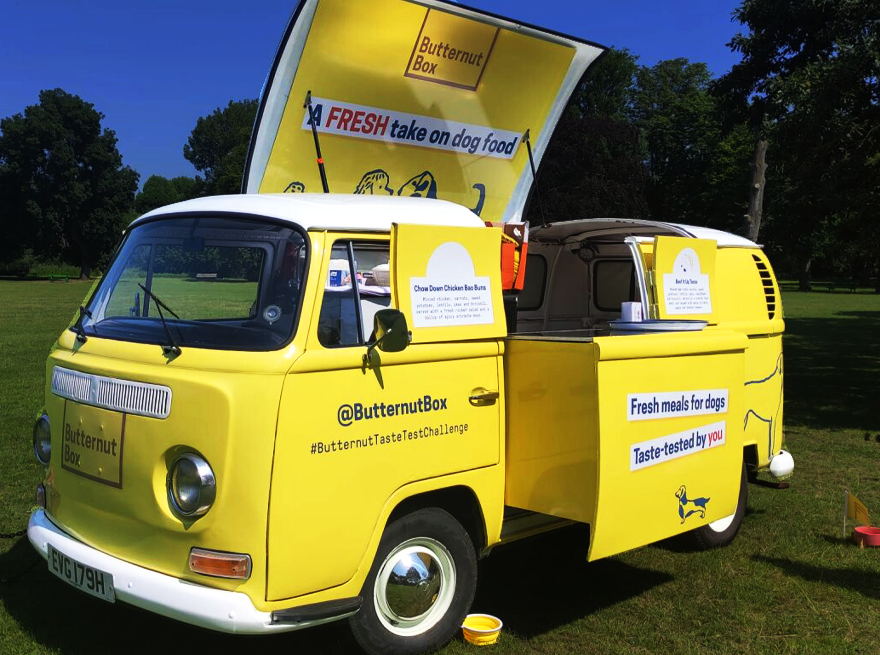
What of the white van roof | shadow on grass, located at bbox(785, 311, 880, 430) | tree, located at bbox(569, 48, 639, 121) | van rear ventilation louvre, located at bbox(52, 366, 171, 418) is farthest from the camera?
tree, located at bbox(569, 48, 639, 121)

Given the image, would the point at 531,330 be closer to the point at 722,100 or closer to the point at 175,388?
the point at 175,388

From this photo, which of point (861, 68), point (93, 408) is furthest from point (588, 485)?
point (861, 68)

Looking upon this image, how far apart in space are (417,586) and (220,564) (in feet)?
3.78

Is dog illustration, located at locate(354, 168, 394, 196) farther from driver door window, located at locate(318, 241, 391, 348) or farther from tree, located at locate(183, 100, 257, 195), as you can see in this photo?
tree, located at locate(183, 100, 257, 195)

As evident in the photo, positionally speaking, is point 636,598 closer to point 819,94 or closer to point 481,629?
point 481,629

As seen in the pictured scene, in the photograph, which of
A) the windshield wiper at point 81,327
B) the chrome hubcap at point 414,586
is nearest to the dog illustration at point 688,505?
the chrome hubcap at point 414,586

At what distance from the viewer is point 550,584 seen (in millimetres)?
5848

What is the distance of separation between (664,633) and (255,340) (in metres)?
3.01

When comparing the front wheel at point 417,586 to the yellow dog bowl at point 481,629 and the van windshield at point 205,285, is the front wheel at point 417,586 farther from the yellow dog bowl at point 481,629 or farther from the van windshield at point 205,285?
the van windshield at point 205,285

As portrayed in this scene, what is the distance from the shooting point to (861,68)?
1104 centimetres

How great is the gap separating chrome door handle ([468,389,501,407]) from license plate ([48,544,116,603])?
79.2 inches

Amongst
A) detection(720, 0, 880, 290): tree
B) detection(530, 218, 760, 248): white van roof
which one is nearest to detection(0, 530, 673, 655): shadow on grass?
detection(530, 218, 760, 248): white van roof

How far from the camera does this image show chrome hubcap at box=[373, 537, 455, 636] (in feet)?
14.3

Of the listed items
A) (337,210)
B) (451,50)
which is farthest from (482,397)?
(451,50)
